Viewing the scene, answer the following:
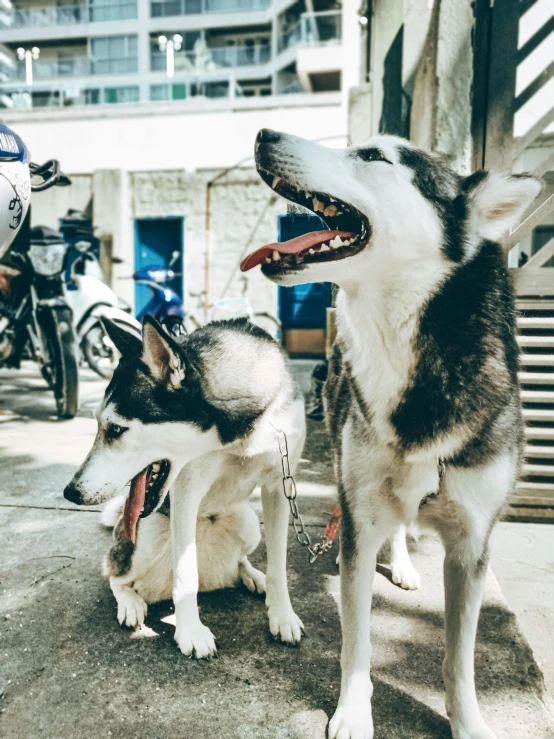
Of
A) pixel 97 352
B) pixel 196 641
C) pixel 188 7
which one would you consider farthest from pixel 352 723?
pixel 188 7

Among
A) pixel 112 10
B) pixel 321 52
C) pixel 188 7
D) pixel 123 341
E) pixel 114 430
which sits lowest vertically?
pixel 114 430

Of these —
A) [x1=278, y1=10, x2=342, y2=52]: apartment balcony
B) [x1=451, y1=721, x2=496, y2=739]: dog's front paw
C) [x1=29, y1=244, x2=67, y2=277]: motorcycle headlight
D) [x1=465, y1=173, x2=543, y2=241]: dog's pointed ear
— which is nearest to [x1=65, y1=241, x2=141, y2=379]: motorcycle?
[x1=29, y1=244, x2=67, y2=277]: motorcycle headlight

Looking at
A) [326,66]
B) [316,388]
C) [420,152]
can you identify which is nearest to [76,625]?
[420,152]

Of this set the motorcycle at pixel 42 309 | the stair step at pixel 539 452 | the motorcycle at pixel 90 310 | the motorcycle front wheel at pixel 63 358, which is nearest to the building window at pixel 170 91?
the motorcycle at pixel 90 310

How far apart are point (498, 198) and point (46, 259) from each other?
180 inches

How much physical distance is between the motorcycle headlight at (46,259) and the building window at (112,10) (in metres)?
42.9

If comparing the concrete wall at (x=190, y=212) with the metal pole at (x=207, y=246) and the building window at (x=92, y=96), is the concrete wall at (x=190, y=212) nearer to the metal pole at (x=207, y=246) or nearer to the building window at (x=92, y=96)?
the metal pole at (x=207, y=246)

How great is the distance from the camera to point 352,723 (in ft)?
5.40

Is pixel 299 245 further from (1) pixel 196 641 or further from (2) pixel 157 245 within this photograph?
(2) pixel 157 245

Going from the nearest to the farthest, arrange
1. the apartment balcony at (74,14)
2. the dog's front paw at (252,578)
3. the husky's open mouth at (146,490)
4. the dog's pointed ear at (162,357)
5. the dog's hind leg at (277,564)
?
the dog's pointed ear at (162,357)
the husky's open mouth at (146,490)
the dog's hind leg at (277,564)
the dog's front paw at (252,578)
the apartment balcony at (74,14)

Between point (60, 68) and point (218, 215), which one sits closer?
point (218, 215)

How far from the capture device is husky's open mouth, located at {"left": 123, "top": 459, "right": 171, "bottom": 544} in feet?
6.68

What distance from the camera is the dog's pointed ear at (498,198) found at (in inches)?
63.5

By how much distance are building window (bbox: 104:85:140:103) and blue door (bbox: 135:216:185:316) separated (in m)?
17.7
